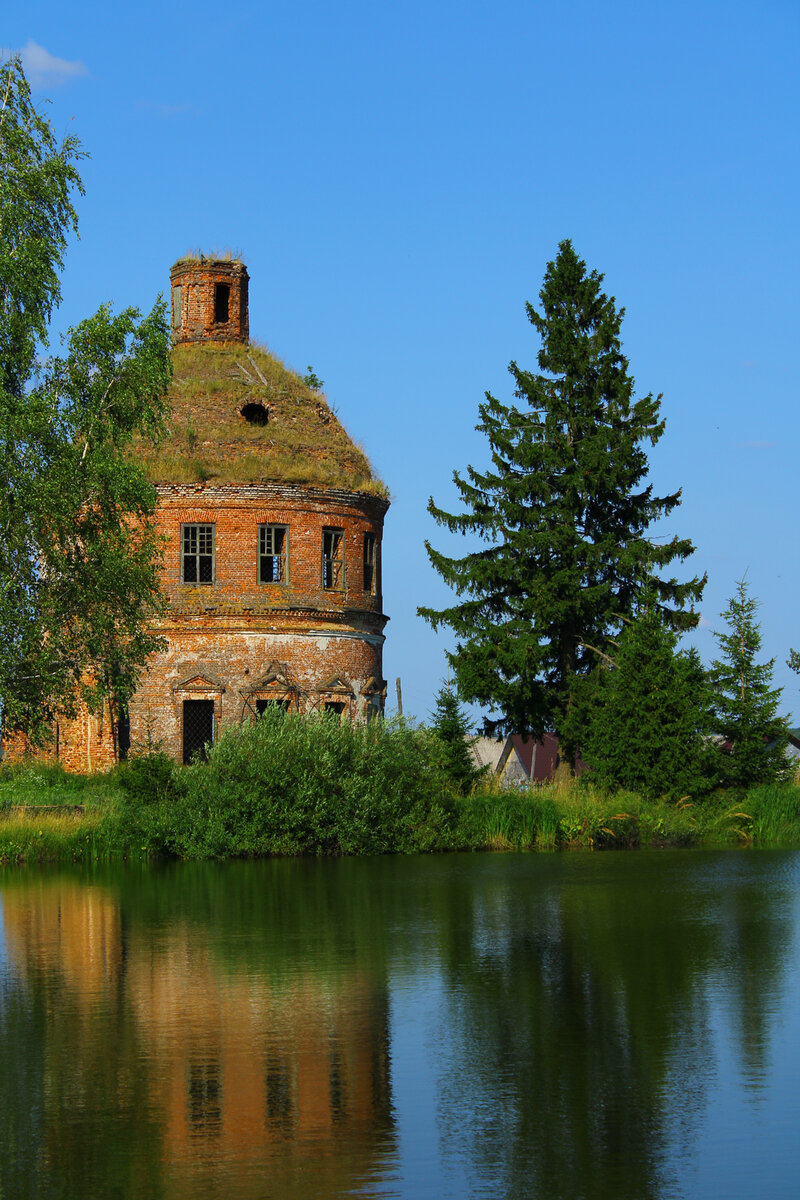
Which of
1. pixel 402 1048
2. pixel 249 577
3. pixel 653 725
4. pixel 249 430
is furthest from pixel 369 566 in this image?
pixel 402 1048

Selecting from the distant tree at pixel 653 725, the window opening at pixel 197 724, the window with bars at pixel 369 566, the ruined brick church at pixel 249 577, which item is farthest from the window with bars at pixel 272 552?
the distant tree at pixel 653 725

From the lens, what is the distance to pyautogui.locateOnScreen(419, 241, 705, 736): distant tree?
37.2 metres

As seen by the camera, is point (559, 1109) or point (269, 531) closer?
point (559, 1109)

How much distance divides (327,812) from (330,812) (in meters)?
0.08

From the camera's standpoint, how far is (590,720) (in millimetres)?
35062

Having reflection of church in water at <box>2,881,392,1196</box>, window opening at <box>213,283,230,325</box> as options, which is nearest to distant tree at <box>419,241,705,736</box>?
window opening at <box>213,283,230,325</box>

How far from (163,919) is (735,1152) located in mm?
11697

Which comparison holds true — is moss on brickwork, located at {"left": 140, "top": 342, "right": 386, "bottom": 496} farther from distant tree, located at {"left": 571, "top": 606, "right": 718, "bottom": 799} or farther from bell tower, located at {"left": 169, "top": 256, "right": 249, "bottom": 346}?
distant tree, located at {"left": 571, "top": 606, "right": 718, "bottom": 799}

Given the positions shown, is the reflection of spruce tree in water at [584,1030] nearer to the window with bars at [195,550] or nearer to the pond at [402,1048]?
the pond at [402,1048]

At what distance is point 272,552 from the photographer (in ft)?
131

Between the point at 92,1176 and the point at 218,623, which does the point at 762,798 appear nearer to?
the point at 218,623

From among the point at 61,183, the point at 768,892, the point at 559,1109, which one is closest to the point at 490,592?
the point at 61,183

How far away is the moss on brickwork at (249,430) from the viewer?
131 feet

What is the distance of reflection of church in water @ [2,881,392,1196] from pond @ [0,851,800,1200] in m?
0.03
